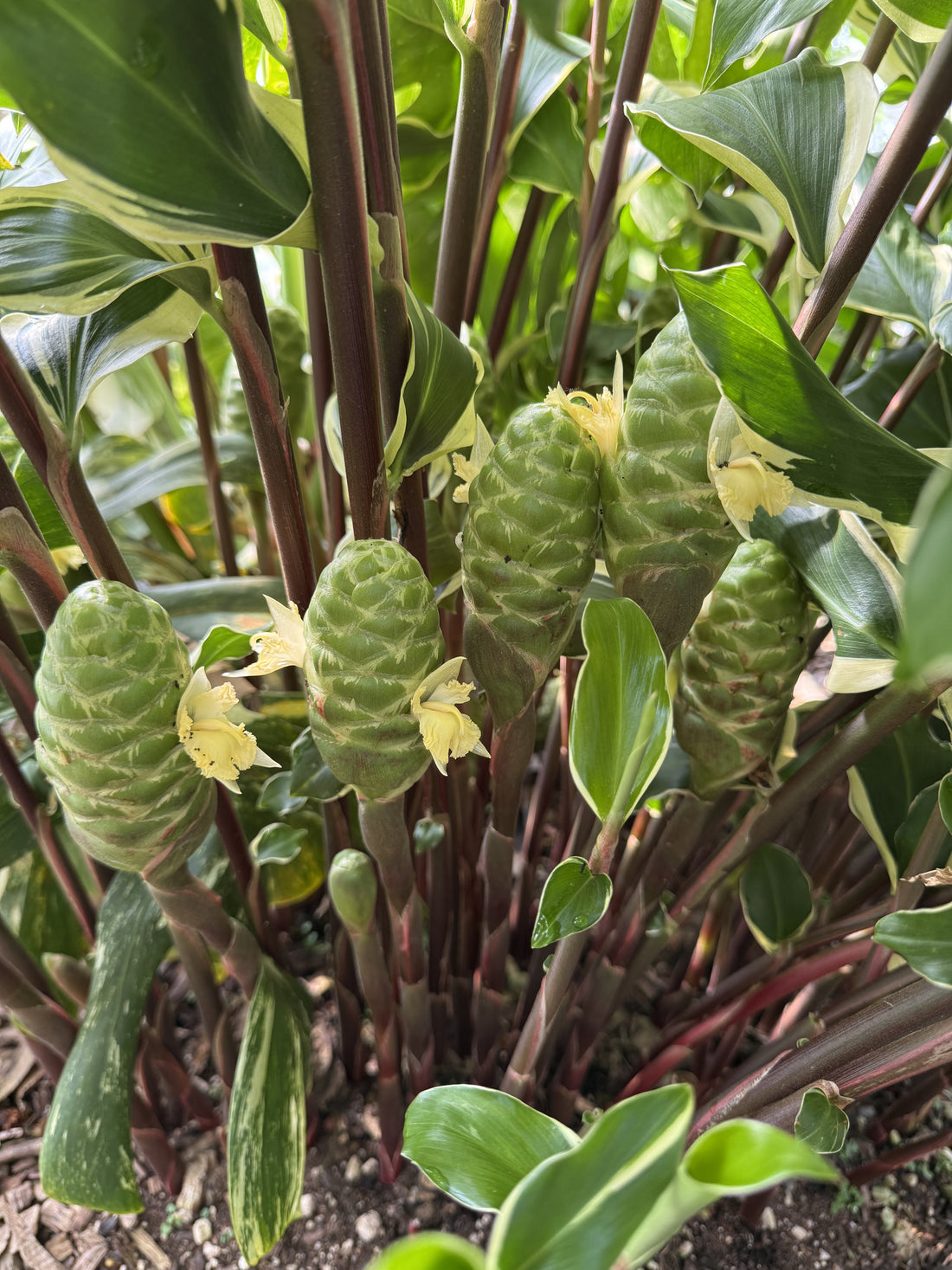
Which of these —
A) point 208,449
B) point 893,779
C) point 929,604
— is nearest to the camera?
point 929,604

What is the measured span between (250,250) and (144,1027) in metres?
0.46

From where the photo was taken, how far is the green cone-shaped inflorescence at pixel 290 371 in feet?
2.04

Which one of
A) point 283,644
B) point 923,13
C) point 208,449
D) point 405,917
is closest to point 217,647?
point 283,644

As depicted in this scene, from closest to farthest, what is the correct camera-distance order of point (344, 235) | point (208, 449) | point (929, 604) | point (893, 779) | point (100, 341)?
point (929, 604)
point (344, 235)
point (100, 341)
point (893, 779)
point (208, 449)

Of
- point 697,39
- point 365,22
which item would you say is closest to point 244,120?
point 365,22

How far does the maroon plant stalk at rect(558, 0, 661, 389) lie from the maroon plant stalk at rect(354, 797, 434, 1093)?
0.93 ft

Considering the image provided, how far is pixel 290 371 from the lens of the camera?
0.64 metres

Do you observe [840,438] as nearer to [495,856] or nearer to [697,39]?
[495,856]

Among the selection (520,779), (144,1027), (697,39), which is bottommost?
(144,1027)

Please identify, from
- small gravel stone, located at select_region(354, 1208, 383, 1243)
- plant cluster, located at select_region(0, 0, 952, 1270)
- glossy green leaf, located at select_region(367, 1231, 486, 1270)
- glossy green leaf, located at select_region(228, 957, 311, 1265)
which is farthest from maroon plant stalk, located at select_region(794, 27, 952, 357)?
small gravel stone, located at select_region(354, 1208, 383, 1243)

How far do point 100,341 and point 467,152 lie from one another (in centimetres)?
19

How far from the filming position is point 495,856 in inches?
16.8

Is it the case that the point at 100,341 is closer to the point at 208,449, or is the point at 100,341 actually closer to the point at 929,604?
the point at 208,449

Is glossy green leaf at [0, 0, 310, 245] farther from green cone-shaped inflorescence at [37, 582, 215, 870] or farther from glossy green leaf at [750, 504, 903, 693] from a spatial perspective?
glossy green leaf at [750, 504, 903, 693]
